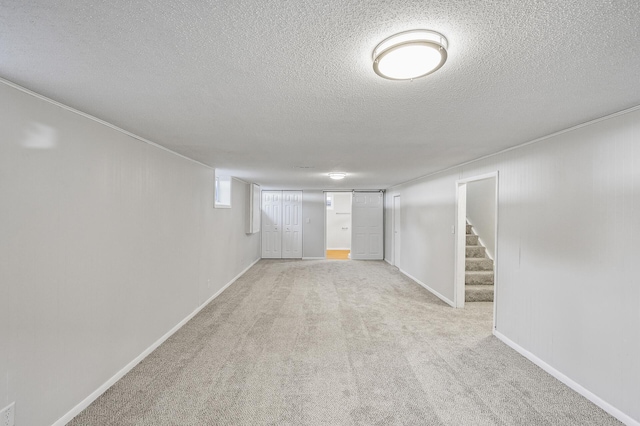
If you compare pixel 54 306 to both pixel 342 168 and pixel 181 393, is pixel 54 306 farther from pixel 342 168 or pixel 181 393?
pixel 342 168

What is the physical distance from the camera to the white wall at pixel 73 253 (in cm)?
160

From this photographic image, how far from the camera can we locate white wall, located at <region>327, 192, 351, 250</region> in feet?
37.1

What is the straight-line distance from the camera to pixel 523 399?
2.22m

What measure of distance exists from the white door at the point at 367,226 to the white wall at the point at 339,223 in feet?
8.54

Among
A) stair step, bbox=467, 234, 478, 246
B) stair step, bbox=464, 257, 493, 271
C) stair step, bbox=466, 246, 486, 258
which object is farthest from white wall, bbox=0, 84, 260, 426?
stair step, bbox=467, 234, 478, 246

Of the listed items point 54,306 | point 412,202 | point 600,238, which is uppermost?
point 412,202

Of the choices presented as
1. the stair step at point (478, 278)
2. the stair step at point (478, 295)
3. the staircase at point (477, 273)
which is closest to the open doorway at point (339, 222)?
the staircase at point (477, 273)

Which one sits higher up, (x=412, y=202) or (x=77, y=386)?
(x=412, y=202)

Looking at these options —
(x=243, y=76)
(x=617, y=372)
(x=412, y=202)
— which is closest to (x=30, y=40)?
(x=243, y=76)

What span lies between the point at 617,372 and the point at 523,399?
0.62m

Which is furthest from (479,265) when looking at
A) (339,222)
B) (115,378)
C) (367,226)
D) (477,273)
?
(339,222)

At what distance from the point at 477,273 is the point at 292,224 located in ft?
17.0

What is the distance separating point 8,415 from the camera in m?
1.56

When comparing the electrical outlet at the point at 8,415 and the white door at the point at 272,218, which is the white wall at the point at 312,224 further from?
the electrical outlet at the point at 8,415
